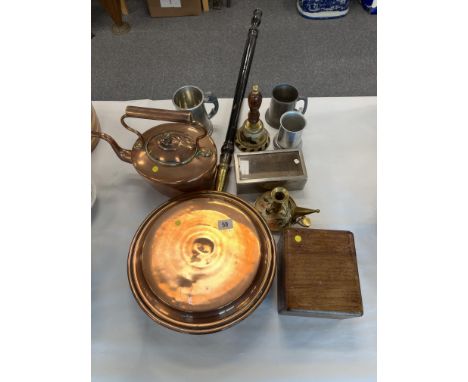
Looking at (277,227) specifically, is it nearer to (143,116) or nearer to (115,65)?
(143,116)

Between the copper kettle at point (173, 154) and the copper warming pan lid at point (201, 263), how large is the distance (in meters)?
0.04

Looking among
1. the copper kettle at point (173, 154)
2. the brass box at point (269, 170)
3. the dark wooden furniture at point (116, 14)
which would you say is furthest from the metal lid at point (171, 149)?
the dark wooden furniture at point (116, 14)

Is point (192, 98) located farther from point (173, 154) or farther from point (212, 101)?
point (173, 154)

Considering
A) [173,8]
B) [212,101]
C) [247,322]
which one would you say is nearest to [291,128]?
[212,101]

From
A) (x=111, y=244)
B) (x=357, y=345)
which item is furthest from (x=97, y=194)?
(x=357, y=345)

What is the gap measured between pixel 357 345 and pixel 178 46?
1869 mm

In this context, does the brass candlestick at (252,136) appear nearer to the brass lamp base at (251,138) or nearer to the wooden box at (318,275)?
the brass lamp base at (251,138)

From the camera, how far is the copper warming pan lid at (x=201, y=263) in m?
0.52

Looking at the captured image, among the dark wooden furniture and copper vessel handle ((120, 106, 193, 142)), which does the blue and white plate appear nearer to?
the dark wooden furniture

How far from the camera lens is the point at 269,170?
703 millimetres

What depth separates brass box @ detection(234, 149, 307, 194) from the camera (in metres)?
0.69

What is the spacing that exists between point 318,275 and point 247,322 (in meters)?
0.17

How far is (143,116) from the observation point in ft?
1.97

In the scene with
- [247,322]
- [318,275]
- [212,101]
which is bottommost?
[247,322]
